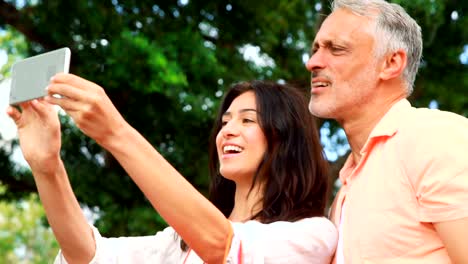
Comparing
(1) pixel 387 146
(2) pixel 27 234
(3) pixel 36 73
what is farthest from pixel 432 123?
(2) pixel 27 234

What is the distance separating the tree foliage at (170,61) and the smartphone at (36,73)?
4.10 m

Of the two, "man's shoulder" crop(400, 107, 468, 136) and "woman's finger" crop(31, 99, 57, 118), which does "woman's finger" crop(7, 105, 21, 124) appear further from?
"man's shoulder" crop(400, 107, 468, 136)

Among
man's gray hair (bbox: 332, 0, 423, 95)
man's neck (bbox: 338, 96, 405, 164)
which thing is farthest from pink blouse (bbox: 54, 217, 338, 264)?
man's gray hair (bbox: 332, 0, 423, 95)

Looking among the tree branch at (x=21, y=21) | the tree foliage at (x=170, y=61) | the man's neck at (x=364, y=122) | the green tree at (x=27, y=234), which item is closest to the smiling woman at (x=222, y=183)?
the man's neck at (x=364, y=122)

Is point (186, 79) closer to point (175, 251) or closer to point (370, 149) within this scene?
point (175, 251)

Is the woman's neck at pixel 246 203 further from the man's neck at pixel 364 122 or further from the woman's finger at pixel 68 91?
the woman's finger at pixel 68 91

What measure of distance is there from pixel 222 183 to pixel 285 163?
13.1 inches

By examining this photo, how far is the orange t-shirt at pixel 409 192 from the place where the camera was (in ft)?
→ 7.53

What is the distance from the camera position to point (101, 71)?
7.12 metres

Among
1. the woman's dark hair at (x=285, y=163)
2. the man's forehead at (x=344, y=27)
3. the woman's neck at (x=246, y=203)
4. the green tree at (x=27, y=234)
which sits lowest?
the green tree at (x=27, y=234)

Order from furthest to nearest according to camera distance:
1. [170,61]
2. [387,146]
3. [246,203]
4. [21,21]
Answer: [21,21], [170,61], [246,203], [387,146]

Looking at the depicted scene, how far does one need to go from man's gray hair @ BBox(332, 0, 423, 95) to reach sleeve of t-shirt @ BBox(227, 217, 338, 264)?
568 millimetres

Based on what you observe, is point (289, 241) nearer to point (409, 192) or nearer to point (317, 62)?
point (409, 192)

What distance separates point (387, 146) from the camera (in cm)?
254
